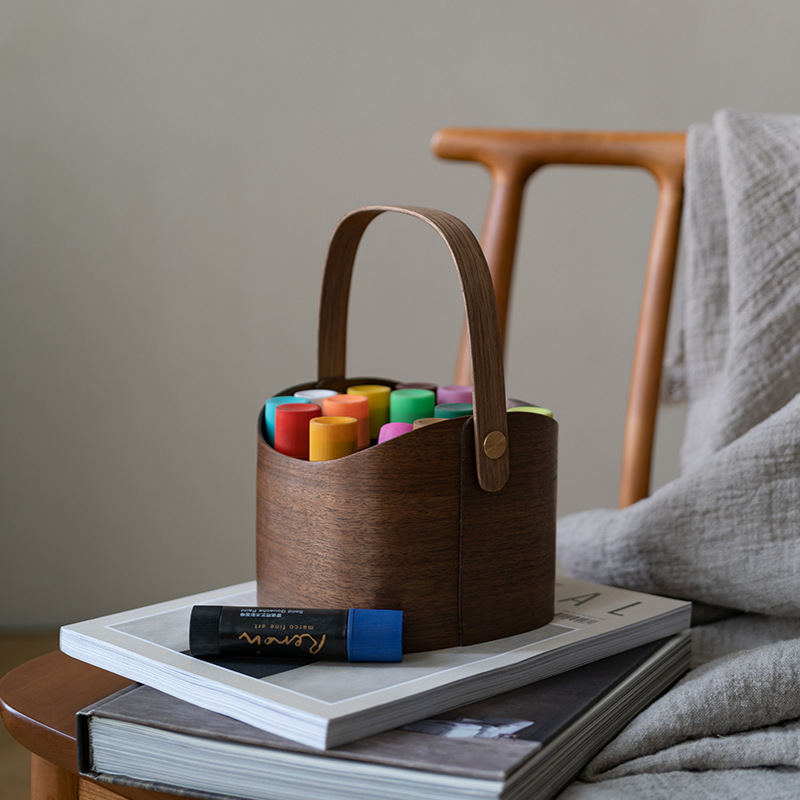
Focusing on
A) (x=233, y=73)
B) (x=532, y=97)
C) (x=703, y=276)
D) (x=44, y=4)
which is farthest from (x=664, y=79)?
(x=44, y=4)

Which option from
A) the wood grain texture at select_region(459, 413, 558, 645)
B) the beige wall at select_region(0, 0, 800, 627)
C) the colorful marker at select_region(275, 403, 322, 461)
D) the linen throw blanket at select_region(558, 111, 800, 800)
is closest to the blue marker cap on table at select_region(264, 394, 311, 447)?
the colorful marker at select_region(275, 403, 322, 461)

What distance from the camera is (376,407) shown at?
0.52m

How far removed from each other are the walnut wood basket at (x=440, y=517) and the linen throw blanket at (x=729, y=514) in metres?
0.09

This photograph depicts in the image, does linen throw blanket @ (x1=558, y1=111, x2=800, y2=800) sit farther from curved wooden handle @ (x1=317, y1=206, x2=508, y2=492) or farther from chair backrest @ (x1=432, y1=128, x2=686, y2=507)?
curved wooden handle @ (x1=317, y1=206, x2=508, y2=492)

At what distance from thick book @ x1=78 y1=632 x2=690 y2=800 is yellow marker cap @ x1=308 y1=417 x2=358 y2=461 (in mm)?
136

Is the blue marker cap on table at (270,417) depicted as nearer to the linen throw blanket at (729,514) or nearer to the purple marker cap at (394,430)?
the purple marker cap at (394,430)

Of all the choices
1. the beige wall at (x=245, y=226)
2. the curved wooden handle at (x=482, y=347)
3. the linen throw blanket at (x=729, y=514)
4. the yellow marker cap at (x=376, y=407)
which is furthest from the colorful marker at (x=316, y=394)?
the beige wall at (x=245, y=226)

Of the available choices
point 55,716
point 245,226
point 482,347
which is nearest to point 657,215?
point 482,347

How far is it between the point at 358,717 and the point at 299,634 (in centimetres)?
7

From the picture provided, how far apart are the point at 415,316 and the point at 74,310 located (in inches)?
21.8

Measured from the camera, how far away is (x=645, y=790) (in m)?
0.39

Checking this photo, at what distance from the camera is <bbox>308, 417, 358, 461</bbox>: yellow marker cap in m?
0.45

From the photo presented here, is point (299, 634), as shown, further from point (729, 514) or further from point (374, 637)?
point (729, 514)

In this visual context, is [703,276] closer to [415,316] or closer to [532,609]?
[532,609]
